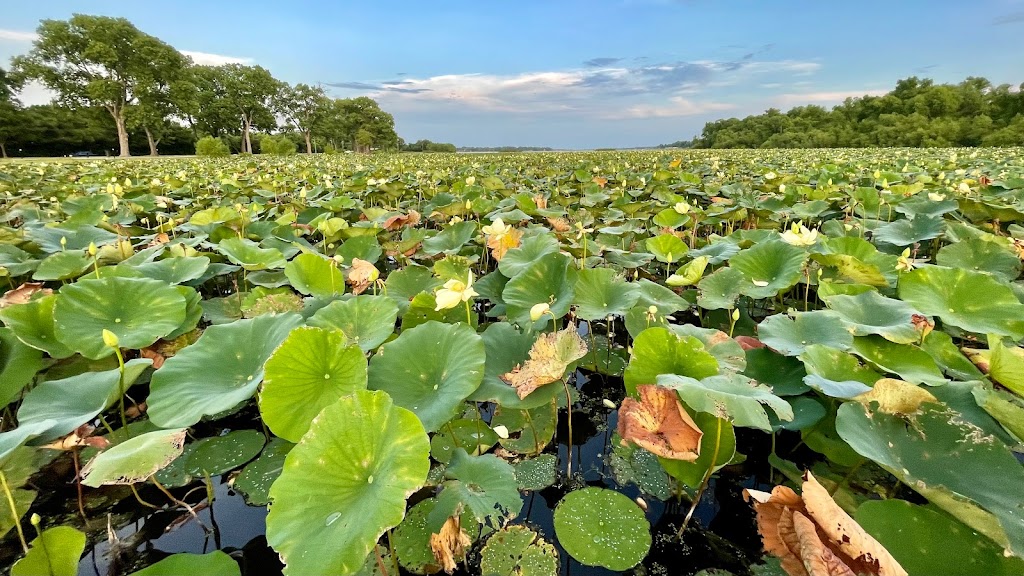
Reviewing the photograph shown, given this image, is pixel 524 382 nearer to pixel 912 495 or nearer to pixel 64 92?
pixel 912 495

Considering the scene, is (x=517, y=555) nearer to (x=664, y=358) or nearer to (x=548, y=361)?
(x=548, y=361)

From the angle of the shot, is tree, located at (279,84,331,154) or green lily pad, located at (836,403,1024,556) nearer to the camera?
green lily pad, located at (836,403,1024,556)

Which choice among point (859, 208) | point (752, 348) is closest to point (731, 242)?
point (752, 348)

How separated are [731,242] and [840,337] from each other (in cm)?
108

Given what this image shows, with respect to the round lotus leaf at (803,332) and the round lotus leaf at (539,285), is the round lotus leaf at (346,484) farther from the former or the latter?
the round lotus leaf at (803,332)

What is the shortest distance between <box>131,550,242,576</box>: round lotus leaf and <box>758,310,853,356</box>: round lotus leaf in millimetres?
1309

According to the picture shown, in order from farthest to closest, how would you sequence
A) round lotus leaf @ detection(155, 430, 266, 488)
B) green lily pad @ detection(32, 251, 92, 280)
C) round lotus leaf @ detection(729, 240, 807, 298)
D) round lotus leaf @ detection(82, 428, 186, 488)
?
green lily pad @ detection(32, 251, 92, 280) < round lotus leaf @ detection(729, 240, 807, 298) < round lotus leaf @ detection(155, 430, 266, 488) < round lotus leaf @ detection(82, 428, 186, 488)

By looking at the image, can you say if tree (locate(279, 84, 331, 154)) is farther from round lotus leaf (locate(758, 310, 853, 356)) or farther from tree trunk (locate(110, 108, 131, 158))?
round lotus leaf (locate(758, 310, 853, 356))

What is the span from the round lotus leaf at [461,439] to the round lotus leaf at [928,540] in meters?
0.90

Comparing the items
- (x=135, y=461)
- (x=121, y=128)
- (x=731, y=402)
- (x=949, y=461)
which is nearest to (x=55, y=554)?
(x=135, y=461)

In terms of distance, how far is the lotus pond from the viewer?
2.48 ft

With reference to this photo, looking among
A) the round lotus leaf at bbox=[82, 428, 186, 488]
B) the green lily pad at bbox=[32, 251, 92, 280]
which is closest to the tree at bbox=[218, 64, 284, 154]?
the green lily pad at bbox=[32, 251, 92, 280]

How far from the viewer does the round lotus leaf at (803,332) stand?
1.19 m

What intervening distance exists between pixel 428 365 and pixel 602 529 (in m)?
0.58
